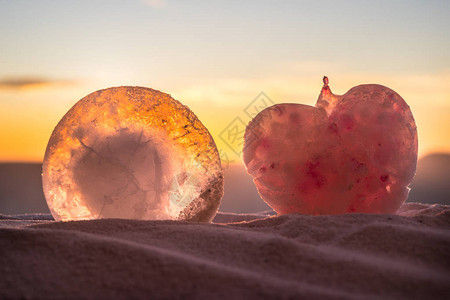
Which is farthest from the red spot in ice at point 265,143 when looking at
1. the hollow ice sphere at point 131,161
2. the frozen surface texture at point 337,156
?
the hollow ice sphere at point 131,161

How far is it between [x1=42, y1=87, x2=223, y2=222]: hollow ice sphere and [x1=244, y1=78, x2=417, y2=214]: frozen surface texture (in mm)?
383

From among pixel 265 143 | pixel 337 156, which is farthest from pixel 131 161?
pixel 337 156

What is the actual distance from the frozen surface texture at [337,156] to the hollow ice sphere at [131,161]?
0.38 metres

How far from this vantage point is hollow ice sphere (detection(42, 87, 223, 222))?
88.9 inches

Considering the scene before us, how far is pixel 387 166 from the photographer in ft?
8.33

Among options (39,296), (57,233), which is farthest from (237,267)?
(57,233)

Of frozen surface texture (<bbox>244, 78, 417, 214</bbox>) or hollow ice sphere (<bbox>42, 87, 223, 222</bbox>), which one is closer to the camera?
hollow ice sphere (<bbox>42, 87, 223, 222</bbox>)

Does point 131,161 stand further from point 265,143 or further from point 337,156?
point 337,156

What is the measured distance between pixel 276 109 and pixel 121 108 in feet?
3.03

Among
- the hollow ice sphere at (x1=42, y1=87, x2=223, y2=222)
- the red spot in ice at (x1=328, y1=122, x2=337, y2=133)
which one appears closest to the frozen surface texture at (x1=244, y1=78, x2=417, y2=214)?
the red spot in ice at (x1=328, y1=122, x2=337, y2=133)

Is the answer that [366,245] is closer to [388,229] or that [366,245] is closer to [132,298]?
[388,229]

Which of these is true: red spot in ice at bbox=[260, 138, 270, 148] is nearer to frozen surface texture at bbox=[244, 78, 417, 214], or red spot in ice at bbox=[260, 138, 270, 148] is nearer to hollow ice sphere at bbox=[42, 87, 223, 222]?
frozen surface texture at bbox=[244, 78, 417, 214]

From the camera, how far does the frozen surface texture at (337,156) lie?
8.31 ft

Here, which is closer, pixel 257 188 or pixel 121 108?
pixel 121 108
